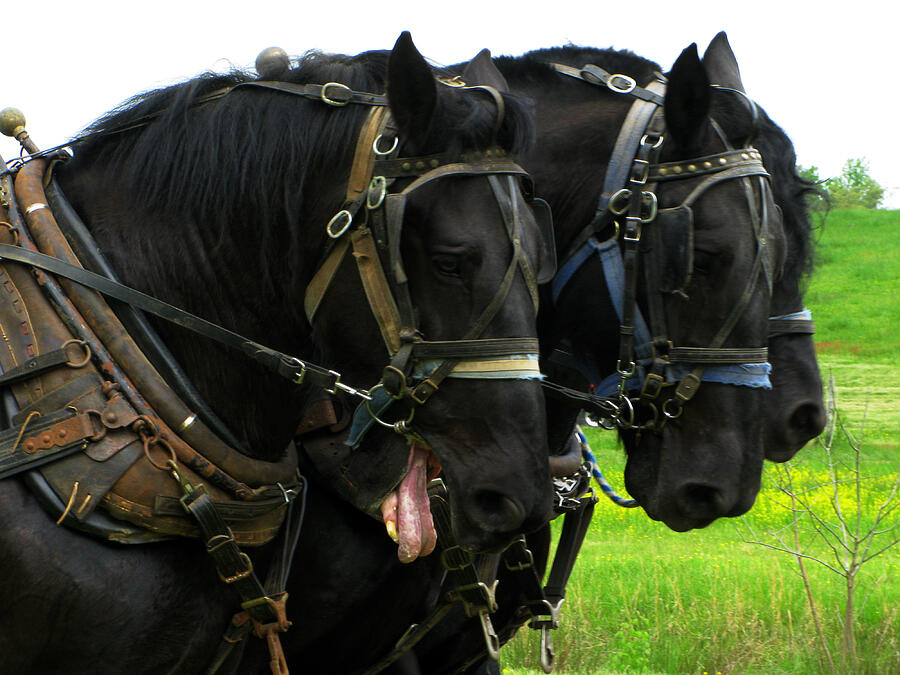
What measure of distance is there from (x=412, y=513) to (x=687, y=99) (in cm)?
158

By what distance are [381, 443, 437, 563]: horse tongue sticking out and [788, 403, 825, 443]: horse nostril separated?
146 centimetres

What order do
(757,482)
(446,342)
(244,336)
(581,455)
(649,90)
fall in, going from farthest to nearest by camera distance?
(581,455) < (649,90) < (757,482) < (244,336) < (446,342)

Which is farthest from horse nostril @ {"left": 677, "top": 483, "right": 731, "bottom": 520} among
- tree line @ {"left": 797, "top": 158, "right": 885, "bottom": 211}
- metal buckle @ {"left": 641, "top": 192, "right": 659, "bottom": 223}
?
tree line @ {"left": 797, "top": 158, "right": 885, "bottom": 211}

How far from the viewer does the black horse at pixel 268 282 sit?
2.24m

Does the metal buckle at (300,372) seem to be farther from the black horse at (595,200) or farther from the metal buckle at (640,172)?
the metal buckle at (640,172)

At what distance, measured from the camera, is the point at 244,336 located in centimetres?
256

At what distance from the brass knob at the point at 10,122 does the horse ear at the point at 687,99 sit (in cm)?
188

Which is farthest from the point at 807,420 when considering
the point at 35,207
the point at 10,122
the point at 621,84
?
the point at 10,122

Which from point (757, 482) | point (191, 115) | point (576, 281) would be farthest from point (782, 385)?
point (191, 115)

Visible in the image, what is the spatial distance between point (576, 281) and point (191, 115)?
4.35 ft

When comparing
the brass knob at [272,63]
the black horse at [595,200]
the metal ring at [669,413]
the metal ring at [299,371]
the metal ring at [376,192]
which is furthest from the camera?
the black horse at [595,200]

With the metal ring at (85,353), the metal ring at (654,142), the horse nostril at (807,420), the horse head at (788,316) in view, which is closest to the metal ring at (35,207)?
the metal ring at (85,353)

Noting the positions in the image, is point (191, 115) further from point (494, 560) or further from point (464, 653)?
point (464, 653)

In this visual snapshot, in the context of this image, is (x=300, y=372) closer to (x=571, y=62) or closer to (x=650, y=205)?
(x=650, y=205)
